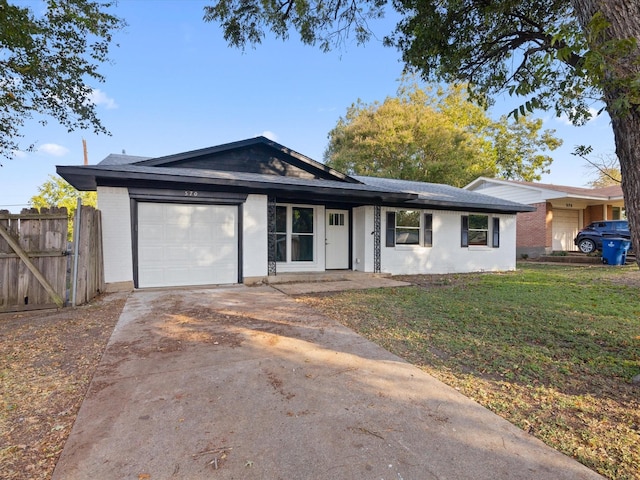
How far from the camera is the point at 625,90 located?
2.77m

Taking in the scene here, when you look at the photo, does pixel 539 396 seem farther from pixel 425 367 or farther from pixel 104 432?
pixel 104 432

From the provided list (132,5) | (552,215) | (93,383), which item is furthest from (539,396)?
(552,215)

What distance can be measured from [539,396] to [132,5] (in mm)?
11535

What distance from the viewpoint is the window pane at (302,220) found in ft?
34.0

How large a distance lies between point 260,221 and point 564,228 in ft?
64.8

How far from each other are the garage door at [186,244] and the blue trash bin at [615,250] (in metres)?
16.2

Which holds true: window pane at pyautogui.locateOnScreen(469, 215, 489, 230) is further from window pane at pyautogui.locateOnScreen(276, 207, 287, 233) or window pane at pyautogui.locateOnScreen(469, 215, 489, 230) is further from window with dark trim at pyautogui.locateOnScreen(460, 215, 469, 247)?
window pane at pyautogui.locateOnScreen(276, 207, 287, 233)

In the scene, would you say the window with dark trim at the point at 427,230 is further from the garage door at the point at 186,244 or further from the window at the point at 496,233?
the garage door at the point at 186,244

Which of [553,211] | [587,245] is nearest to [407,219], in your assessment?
[587,245]

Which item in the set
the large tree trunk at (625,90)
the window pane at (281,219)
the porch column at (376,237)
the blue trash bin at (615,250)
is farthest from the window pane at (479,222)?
the large tree trunk at (625,90)

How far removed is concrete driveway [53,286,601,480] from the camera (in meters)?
2.02

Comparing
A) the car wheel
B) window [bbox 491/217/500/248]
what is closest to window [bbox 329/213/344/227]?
window [bbox 491/217/500/248]

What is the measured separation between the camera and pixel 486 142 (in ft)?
102

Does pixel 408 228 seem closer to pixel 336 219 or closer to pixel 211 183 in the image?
pixel 336 219
